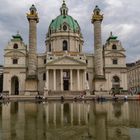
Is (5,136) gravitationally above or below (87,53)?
below

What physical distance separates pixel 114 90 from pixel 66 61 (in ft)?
53.4

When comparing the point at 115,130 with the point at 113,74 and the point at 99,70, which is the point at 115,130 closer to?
the point at 99,70

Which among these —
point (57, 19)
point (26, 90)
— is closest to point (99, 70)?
point (26, 90)

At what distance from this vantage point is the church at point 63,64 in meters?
73.2

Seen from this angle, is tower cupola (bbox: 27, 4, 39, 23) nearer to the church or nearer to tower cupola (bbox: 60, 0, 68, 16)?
the church

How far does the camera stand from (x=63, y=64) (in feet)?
251

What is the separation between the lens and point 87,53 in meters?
83.3

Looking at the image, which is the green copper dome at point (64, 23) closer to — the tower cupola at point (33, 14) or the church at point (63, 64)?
the church at point (63, 64)

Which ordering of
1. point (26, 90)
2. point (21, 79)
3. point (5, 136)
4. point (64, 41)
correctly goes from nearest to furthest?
point (5, 136), point (26, 90), point (21, 79), point (64, 41)

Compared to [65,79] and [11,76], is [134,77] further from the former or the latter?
[11,76]

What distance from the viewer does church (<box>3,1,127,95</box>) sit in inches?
2884

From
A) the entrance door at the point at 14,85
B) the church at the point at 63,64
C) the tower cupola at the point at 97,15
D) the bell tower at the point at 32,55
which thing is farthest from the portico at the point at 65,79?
the tower cupola at the point at 97,15

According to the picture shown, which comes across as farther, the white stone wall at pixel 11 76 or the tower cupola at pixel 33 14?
the white stone wall at pixel 11 76

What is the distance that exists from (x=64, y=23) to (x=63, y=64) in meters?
17.4
